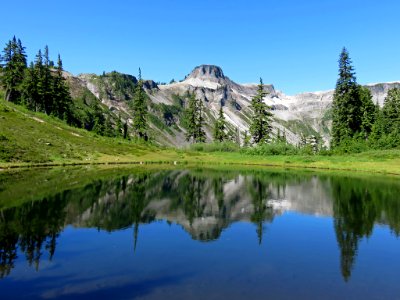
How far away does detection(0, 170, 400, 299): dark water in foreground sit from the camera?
11.5 meters

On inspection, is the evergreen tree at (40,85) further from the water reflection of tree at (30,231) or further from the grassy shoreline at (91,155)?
the water reflection of tree at (30,231)

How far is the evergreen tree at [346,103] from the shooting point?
99.4 m

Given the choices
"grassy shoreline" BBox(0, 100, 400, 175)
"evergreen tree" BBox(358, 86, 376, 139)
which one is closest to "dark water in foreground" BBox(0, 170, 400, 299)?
"grassy shoreline" BBox(0, 100, 400, 175)

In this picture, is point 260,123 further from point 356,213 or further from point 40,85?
point 356,213

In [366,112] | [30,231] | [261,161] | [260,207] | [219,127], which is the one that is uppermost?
[366,112]

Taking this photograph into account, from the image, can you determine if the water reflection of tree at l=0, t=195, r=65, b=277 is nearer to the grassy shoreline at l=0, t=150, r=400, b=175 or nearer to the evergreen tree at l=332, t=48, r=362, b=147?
the grassy shoreline at l=0, t=150, r=400, b=175

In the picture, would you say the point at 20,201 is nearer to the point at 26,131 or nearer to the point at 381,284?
the point at 381,284

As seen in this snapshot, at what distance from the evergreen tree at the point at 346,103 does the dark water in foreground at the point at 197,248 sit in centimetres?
7445

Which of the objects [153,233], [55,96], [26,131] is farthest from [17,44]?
[153,233]

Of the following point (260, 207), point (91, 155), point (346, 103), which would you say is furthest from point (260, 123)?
point (260, 207)

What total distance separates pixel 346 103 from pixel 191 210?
86381 millimetres

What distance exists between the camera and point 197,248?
1636cm

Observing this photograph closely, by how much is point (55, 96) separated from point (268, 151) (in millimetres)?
68882

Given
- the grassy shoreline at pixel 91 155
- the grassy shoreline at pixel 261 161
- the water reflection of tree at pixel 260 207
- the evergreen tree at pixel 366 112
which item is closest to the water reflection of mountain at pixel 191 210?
the water reflection of tree at pixel 260 207
